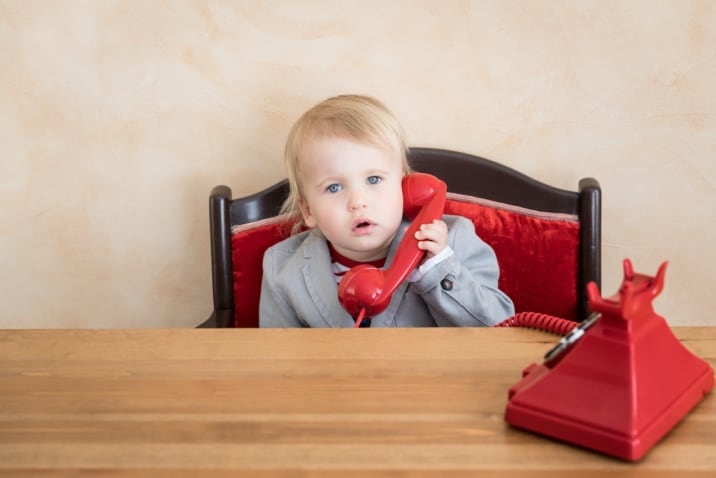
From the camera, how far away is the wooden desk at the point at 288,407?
0.86 m

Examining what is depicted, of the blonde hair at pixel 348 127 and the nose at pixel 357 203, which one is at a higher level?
the blonde hair at pixel 348 127

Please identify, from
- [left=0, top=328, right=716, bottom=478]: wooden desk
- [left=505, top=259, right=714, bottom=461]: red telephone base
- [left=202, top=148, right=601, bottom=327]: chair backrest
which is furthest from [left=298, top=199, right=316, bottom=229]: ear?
[left=505, top=259, right=714, bottom=461]: red telephone base

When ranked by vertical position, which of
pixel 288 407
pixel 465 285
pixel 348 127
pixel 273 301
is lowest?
pixel 273 301

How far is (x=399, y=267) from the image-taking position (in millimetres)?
1531

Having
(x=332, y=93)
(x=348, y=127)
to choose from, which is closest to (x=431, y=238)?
(x=348, y=127)

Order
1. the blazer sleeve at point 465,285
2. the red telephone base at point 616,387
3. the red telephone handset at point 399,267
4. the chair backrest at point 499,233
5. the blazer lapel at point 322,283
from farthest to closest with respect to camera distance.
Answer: the chair backrest at point 499,233 → the blazer lapel at point 322,283 → the blazer sleeve at point 465,285 → the red telephone handset at point 399,267 → the red telephone base at point 616,387

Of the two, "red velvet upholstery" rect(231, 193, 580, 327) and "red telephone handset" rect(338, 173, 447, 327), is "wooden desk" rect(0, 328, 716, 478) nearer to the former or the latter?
"red telephone handset" rect(338, 173, 447, 327)

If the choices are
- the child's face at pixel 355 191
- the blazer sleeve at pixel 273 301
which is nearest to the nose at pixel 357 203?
the child's face at pixel 355 191

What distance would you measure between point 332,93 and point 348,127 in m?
0.31

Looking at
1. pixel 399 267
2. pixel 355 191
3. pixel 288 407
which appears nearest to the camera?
pixel 288 407

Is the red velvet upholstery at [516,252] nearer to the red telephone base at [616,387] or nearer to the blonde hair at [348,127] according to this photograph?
the blonde hair at [348,127]

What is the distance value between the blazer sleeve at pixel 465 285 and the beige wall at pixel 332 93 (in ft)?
0.97

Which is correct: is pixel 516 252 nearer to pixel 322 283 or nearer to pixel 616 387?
pixel 322 283

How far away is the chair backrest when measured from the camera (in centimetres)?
182
